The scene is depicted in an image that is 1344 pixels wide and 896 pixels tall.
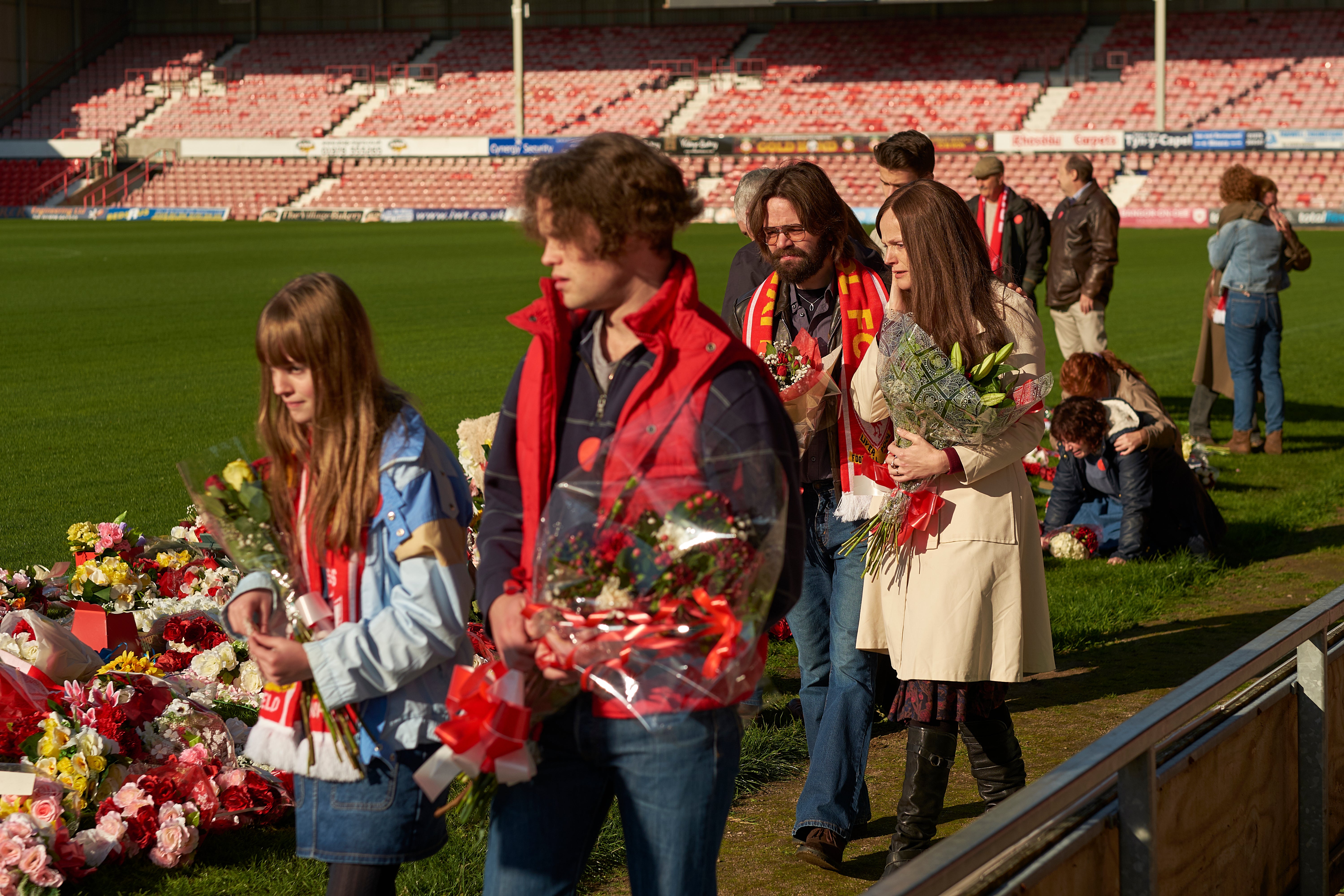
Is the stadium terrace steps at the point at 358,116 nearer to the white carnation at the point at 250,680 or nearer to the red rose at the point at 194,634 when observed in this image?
the red rose at the point at 194,634

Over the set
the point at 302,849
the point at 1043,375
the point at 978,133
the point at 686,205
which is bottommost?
the point at 302,849

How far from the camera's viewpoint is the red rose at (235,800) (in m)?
3.93

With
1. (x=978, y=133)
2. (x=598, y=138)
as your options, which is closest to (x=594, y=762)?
(x=598, y=138)

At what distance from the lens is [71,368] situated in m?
14.2

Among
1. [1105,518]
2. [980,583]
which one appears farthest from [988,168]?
[980,583]

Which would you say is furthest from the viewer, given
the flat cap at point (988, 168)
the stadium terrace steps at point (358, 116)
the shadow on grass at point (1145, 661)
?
the stadium terrace steps at point (358, 116)

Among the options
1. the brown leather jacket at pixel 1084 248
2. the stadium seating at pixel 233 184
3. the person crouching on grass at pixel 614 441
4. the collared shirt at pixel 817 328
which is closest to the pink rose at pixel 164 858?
the person crouching on grass at pixel 614 441

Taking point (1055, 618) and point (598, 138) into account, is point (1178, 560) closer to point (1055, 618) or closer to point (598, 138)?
point (1055, 618)

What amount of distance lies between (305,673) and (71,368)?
1300 centimetres

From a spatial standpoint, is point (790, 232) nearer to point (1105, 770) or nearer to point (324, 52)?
point (1105, 770)

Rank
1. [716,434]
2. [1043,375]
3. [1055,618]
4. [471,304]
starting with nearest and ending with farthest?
[716,434]
[1043,375]
[1055,618]
[471,304]

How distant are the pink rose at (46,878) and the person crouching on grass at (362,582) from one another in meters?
1.23

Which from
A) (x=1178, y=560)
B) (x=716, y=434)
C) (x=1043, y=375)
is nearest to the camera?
(x=716, y=434)

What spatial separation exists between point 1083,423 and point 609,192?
530cm
